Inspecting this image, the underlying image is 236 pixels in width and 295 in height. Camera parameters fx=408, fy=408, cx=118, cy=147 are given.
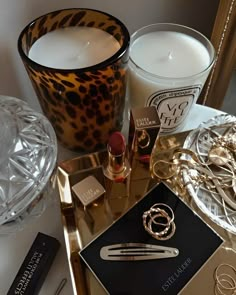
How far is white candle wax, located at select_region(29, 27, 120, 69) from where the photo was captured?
437 mm

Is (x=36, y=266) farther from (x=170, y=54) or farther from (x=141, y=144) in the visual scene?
(x=170, y=54)

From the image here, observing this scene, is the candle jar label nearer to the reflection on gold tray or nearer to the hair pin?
the reflection on gold tray

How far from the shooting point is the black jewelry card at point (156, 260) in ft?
1.32

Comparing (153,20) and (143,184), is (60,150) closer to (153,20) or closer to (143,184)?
(143,184)

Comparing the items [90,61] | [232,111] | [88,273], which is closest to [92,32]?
[90,61]

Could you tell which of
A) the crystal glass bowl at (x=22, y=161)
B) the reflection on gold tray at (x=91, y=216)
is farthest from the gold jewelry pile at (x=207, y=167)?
the crystal glass bowl at (x=22, y=161)

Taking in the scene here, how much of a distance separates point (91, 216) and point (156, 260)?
0.09 metres

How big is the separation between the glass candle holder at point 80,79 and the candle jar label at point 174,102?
42mm

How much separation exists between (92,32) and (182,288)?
294mm

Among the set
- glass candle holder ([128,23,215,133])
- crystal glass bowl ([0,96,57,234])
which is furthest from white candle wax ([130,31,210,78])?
crystal glass bowl ([0,96,57,234])

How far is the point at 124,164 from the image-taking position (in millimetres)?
442

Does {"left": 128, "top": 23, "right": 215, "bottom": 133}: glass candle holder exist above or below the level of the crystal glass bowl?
above

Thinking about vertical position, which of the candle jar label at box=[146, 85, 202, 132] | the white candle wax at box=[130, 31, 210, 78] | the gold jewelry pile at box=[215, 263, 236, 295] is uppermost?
the white candle wax at box=[130, 31, 210, 78]

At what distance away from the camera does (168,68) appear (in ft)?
1.50
